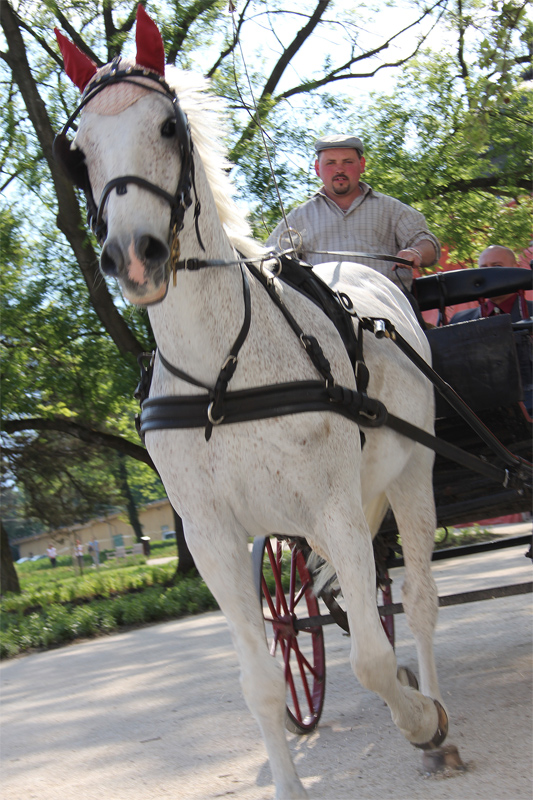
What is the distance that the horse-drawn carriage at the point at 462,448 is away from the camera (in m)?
4.01

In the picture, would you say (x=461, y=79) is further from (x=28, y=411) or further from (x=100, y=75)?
(x=100, y=75)

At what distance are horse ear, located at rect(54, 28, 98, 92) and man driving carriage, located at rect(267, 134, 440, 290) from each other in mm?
2088

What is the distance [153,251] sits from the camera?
224 cm

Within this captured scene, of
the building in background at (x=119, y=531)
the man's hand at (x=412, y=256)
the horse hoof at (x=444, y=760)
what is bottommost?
the building in background at (x=119, y=531)

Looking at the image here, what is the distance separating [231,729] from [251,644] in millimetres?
1907

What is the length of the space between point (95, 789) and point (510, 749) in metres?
1.91

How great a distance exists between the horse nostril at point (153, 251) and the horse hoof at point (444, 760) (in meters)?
2.27

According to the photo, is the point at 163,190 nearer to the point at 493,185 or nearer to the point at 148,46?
the point at 148,46

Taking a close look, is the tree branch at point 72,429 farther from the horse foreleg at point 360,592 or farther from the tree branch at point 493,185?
the horse foreleg at point 360,592

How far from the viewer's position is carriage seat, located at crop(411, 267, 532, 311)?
454 cm

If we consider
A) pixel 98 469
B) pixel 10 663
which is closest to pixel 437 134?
pixel 10 663

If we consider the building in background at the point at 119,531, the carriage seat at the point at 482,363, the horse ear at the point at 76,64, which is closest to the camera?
the horse ear at the point at 76,64

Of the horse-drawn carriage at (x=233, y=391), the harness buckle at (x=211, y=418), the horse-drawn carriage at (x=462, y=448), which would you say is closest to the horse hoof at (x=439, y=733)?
the horse-drawn carriage at (x=233, y=391)

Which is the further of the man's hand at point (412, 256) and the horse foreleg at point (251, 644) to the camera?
the man's hand at point (412, 256)
